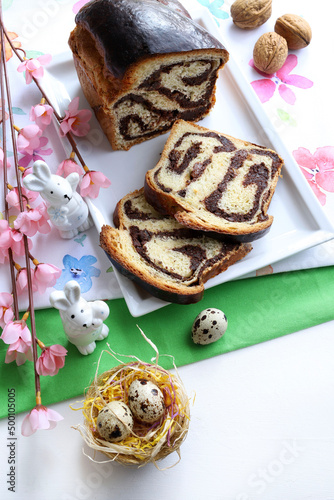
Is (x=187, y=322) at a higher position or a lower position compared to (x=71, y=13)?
lower

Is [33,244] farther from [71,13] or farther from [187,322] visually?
[71,13]

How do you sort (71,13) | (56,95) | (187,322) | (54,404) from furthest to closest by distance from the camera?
(71,13) < (56,95) < (187,322) < (54,404)

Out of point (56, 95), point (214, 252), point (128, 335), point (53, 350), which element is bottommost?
point (128, 335)

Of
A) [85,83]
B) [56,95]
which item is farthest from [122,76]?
[56,95]

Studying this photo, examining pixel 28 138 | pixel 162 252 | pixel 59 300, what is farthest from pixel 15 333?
pixel 28 138

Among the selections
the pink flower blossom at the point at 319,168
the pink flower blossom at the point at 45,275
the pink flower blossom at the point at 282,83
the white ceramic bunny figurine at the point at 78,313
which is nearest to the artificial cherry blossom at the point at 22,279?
the pink flower blossom at the point at 45,275

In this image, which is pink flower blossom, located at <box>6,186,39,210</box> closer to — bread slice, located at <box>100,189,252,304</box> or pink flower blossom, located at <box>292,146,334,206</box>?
bread slice, located at <box>100,189,252,304</box>
